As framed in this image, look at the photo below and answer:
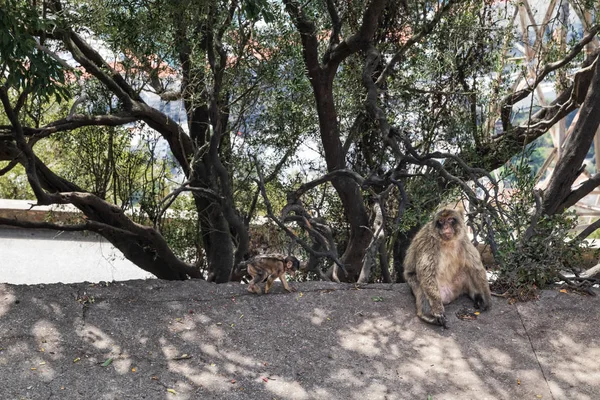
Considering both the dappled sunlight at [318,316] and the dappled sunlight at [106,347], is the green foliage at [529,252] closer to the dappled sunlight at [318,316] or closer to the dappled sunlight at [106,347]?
the dappled sunlight at [318,316]

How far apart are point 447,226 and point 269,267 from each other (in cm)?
164

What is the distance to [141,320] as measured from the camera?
6027 millimetres

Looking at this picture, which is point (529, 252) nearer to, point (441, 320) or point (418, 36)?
point (441, 320)

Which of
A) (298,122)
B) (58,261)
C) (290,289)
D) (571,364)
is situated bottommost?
(571,364)

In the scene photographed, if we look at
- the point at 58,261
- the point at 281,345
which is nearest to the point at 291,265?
the point at 281,345

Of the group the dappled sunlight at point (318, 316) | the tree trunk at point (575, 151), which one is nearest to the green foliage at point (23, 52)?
the dappled sunlight at point (318, 316)

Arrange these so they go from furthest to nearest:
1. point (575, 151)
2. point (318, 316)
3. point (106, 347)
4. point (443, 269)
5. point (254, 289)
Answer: point (575, 151) → point (254, 289) → point (443, 269) → point (318, 316) → point (106, 347)

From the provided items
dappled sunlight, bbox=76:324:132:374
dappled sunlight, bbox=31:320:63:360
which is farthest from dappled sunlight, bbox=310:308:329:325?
A: dappled sunlight, bbox=31:320:63:360

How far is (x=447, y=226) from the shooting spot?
6.38 m

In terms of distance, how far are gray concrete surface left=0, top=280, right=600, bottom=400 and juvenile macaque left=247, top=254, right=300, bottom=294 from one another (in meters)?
0.13

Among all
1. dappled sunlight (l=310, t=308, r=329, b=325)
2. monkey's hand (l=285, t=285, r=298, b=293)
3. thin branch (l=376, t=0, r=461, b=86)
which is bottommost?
dappled sunlight (l=310, t=308, r=329, b=325)

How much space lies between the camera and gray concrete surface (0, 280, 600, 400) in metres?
5.21

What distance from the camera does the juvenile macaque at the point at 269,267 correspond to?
6453mm

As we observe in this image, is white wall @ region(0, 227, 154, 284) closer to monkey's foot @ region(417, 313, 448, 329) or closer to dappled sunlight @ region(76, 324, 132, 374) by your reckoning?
dappled sunlight @ region(76, 324, 132, 374)
